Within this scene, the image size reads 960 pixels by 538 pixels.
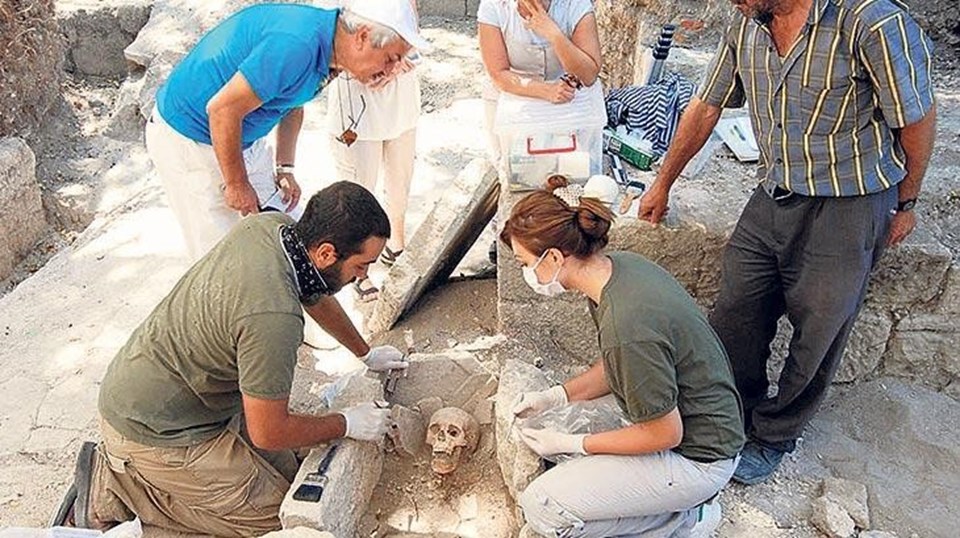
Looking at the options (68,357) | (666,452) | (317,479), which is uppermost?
(666,452)

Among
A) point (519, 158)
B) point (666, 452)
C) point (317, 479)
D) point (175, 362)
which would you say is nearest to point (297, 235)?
point (175, 362)

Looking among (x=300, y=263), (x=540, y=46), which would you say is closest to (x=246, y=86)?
(x=300, y=263)

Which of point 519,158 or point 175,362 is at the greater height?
point 519,158

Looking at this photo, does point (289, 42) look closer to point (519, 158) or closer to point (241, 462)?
point (519, 158)

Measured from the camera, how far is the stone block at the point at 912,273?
10.9 feet

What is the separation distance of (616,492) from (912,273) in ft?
5.11

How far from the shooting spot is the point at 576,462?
2.72 m

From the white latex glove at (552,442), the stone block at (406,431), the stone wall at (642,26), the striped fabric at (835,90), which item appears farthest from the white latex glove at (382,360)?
the stone wall at (642,26)

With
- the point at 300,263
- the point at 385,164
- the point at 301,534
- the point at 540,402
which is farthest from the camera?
the point at 385,164

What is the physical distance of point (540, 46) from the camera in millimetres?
3605

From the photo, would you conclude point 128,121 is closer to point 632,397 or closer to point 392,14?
point 392,14

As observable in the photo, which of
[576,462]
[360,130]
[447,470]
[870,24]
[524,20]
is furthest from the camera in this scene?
[360,130]

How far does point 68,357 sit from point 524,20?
260 cm

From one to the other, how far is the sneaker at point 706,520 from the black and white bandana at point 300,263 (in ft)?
4.62
